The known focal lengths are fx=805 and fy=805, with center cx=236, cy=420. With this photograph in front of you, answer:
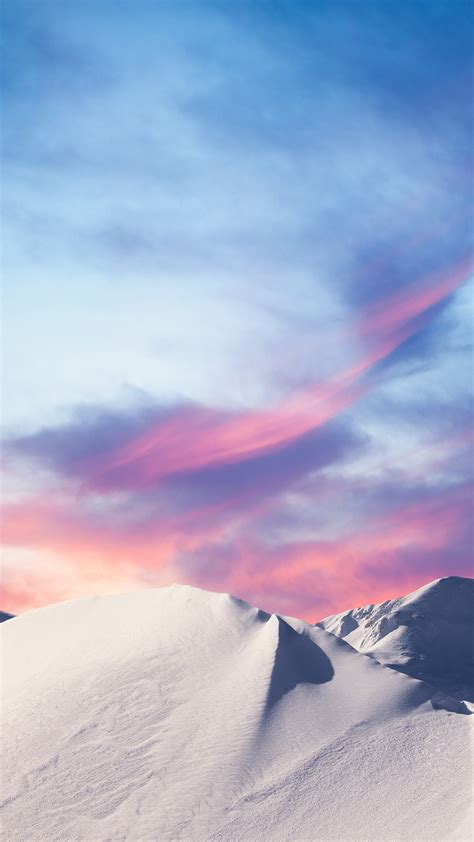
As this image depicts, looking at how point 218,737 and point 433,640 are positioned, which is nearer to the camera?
point 218,737

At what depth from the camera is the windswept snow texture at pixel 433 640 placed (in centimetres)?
17125

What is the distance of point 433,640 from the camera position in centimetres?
18462

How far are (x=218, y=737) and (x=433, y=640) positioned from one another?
457 feet

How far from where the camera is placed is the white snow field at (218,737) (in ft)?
159

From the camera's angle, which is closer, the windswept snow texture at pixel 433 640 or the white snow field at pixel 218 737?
the white snow field at pixel 218 737

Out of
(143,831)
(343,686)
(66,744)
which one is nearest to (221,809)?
(143,831)

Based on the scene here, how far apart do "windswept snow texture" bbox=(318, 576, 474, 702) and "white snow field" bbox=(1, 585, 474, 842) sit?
10610 cm

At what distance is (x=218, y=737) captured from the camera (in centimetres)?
5622

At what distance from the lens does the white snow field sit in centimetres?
4838

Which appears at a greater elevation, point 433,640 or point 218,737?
point 433,640

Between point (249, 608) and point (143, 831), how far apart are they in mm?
29778

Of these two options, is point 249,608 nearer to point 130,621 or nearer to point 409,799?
point 130,621

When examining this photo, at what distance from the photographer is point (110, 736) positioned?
57344 mm

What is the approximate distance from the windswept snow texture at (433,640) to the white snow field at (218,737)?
106m
